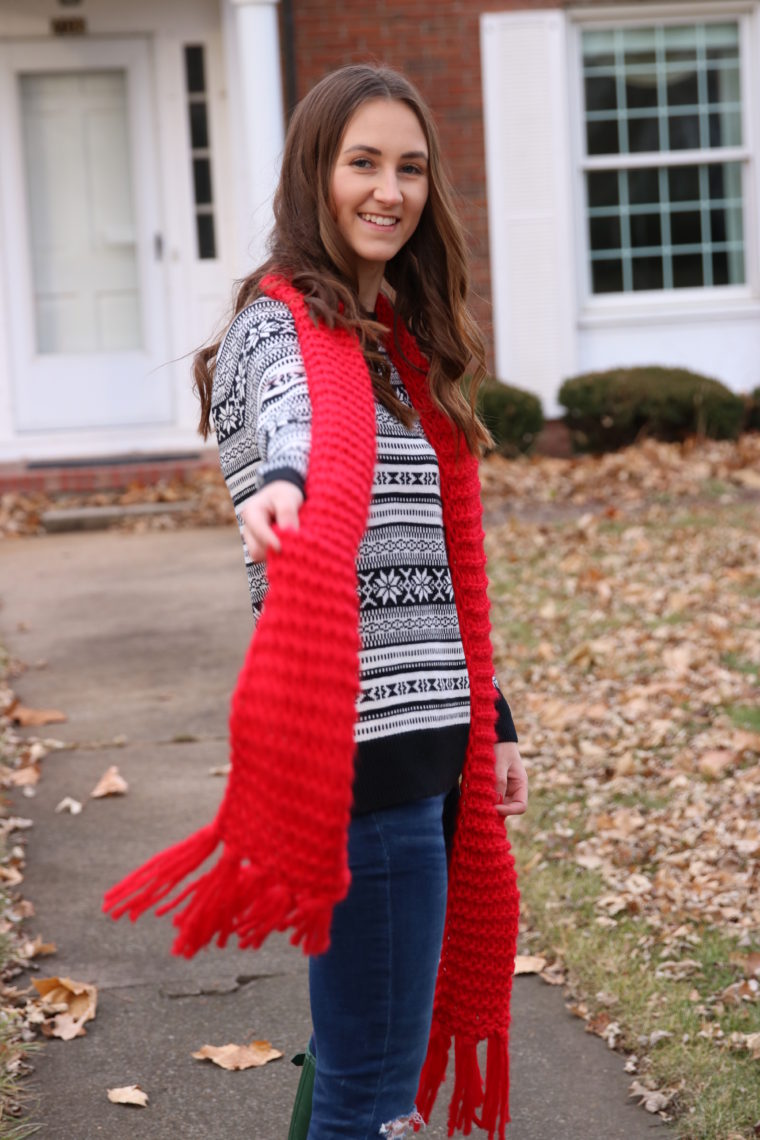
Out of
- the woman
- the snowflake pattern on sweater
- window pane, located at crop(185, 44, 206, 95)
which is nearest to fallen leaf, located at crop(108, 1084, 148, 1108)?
the woman

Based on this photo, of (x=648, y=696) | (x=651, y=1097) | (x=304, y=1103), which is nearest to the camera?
(x=304, y=1103)

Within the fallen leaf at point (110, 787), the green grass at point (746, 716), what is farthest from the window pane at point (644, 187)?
the fallen leaf at point (110, 787)

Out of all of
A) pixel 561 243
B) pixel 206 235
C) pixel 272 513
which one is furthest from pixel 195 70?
pixel 272 513

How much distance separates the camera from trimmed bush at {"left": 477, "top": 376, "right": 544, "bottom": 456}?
1024cm

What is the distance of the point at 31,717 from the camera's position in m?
5.39

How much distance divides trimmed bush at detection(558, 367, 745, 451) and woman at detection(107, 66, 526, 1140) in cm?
808

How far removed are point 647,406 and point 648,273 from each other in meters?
1.68

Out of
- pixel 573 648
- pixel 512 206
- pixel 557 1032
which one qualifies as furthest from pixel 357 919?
pixel 512 206

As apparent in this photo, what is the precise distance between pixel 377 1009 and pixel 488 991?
13.9 inches

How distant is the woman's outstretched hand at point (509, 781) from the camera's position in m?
2.23

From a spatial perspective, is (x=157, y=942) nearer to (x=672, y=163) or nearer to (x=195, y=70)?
(x=195, y=70)

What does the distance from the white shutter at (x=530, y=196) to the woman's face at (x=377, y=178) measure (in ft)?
29.6

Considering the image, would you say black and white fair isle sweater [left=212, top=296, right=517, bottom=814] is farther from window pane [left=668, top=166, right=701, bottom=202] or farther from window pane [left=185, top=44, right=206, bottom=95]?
window pane [left=668, top=166, right=701, bottom=202]

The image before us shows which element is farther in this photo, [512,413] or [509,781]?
[512,413]
